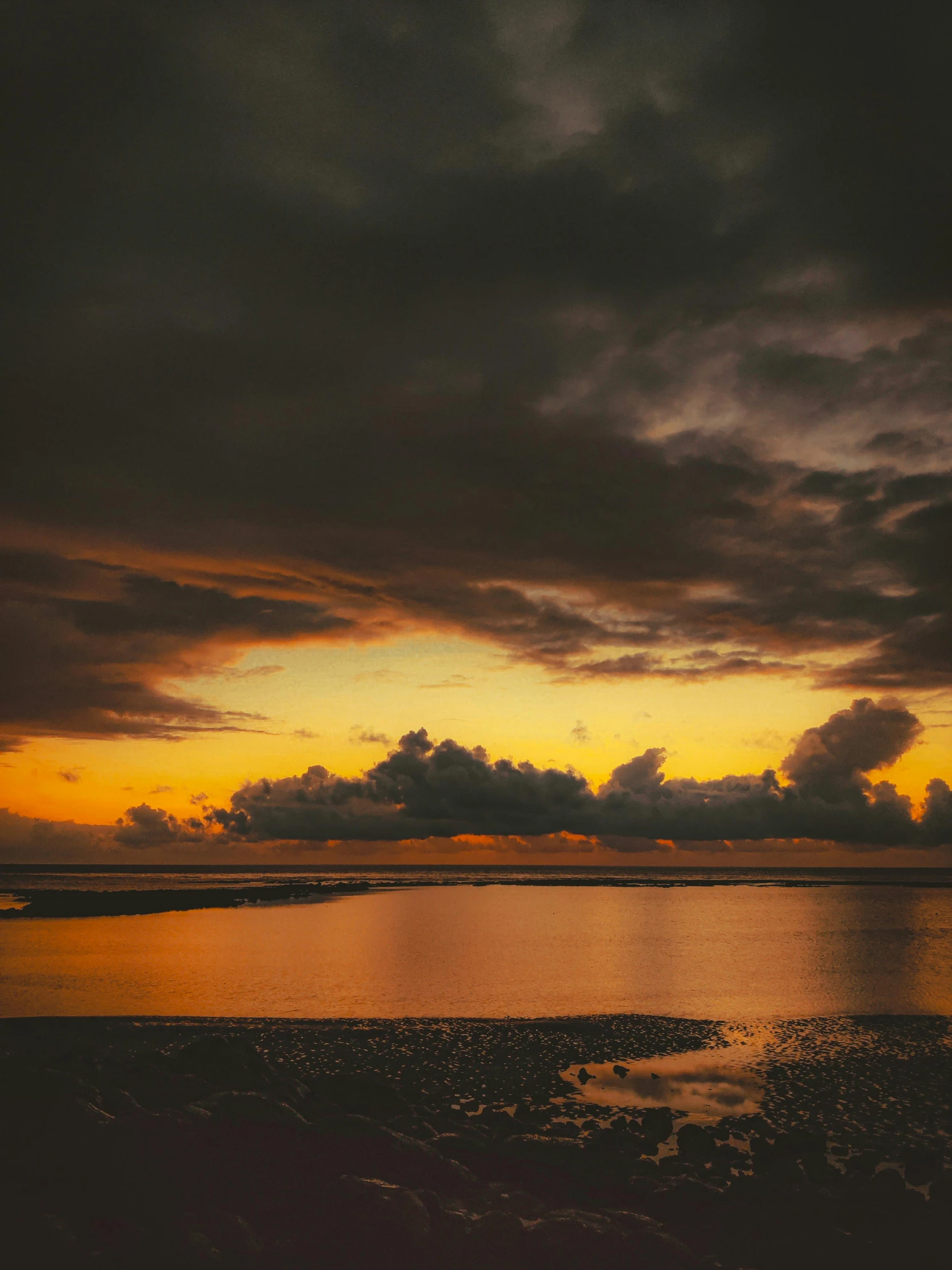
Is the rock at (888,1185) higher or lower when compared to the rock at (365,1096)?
higher

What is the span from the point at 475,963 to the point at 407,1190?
90.0 feet

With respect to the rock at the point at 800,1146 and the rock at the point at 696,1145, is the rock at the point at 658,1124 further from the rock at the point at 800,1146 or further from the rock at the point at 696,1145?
the rock at the point at 800,1146

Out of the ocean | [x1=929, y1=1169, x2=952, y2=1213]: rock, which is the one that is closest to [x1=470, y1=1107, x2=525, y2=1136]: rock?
[x1=929, y1=1169, x2=952, y2=1213]: rock

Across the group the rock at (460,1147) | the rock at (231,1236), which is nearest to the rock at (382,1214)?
the rock at (231,1236)

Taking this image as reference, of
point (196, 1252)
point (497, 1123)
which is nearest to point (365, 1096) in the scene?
point (497, 1123)

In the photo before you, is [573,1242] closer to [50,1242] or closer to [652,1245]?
[652,1245]

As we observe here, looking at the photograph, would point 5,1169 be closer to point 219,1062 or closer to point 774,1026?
point 219,1062

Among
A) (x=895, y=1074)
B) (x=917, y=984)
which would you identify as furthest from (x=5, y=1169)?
(x=917, y=984)

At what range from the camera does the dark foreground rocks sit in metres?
9.91

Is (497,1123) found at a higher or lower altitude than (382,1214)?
lower

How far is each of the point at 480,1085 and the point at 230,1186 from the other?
805 cm

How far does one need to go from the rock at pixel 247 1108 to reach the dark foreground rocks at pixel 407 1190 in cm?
4

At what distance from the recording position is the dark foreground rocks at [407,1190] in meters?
9.91

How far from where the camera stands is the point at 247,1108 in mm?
13531
